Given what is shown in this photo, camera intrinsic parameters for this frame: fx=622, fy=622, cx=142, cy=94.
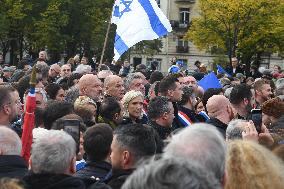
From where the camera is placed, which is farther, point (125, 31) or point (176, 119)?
point (125, 31)

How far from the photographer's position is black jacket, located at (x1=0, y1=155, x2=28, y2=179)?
4.56 meters

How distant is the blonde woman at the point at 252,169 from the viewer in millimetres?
3496

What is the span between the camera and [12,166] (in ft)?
15.2

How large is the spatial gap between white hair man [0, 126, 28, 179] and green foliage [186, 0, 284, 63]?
143 feet

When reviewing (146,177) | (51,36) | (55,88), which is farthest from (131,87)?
(51,36)

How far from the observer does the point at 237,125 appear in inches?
213

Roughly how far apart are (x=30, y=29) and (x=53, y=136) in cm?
3673

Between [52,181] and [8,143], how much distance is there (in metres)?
0.69

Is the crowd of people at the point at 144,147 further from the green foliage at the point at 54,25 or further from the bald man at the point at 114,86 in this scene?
the green foliage at the point at 54,25

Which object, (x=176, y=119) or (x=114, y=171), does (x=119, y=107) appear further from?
(x=114, y=171)

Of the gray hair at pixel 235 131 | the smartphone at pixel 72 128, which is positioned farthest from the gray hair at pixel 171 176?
the smartphone at pixel 72 128

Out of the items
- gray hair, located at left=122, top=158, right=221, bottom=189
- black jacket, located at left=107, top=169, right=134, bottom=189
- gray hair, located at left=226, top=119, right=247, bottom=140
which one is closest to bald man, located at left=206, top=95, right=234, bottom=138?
gray hair, located at left=226, top=119, right=247, bottom=140

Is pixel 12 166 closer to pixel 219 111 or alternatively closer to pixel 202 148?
pixel 202 148

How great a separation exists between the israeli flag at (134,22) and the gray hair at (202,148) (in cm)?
881
